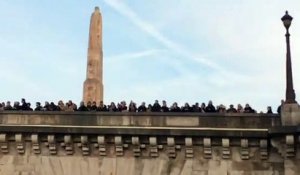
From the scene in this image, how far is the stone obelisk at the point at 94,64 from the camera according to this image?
133 ft

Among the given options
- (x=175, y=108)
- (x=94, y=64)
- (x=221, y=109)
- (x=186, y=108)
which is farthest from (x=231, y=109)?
(x=94, y=64)

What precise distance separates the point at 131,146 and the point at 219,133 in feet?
10.6

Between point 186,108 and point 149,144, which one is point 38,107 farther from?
point 186,108

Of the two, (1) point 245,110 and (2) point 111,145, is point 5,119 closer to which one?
(2) point 111,145

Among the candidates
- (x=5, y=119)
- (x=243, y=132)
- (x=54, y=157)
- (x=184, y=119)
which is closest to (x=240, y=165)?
(x=243, y=132)

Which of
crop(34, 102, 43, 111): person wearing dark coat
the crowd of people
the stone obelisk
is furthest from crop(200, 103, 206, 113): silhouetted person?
the stone obelisk

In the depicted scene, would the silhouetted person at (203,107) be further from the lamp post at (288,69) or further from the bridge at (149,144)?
the lamp post at (288,69)

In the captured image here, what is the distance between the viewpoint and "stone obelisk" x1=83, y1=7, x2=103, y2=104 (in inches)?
1592

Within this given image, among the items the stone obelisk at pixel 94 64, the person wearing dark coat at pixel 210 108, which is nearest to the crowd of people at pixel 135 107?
the person wearing dark coat at pixel 210 108

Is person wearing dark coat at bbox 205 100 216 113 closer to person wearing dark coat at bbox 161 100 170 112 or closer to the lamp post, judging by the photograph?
person wearing dark coat at bbox 161 100 170 112

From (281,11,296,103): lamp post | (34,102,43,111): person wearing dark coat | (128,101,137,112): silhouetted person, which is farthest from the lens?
(34,102,43,111): person wearing dark coat

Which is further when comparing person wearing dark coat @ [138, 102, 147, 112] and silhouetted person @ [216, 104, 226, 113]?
person wearing dark coat @ [138, 102, 147, 112]

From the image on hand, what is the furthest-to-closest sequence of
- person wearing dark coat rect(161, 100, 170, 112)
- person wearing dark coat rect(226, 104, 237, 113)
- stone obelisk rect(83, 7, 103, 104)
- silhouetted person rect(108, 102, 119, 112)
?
stone obelisk rect(83, 7, 103, 104), silhouetted person rect(108, 102, 119, 112), person wearing dark coat rect(161, 100, 170, 112), person wearing dark coat rect(226, 104, 237, 113)

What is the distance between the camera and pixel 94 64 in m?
42.5
